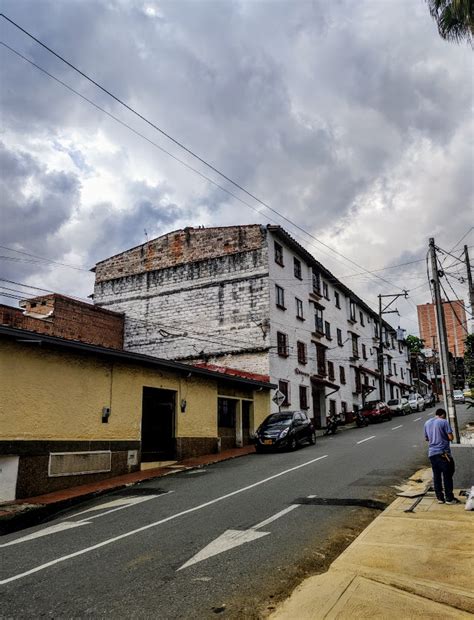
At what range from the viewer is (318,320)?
113ft

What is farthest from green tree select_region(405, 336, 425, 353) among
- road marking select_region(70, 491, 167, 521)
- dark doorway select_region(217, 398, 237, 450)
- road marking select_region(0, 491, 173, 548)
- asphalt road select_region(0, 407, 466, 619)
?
road marking select_region(0, 491, 173, 548)

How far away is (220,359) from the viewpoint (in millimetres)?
28219

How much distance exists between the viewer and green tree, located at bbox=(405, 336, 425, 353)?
67.2 m

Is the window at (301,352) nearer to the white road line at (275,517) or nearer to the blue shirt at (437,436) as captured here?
the blue shirt at (437,436)

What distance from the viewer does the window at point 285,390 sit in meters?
27.4

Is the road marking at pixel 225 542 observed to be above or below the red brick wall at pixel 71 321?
below

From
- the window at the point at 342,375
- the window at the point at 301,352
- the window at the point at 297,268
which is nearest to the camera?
the window at the point at 301,352

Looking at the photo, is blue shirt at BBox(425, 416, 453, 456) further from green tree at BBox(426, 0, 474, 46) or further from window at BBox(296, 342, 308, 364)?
window at BBox(296, 342, 308, 364)

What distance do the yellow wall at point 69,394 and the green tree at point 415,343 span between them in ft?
182

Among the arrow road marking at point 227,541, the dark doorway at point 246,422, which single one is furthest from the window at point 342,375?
the arrow road marking at point 227,541

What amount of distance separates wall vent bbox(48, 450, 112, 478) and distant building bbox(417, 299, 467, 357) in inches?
656

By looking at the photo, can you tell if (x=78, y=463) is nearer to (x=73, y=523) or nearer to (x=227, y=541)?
(x=73, y=523)

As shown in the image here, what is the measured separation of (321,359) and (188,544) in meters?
28.0

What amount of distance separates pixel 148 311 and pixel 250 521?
80.9ft
